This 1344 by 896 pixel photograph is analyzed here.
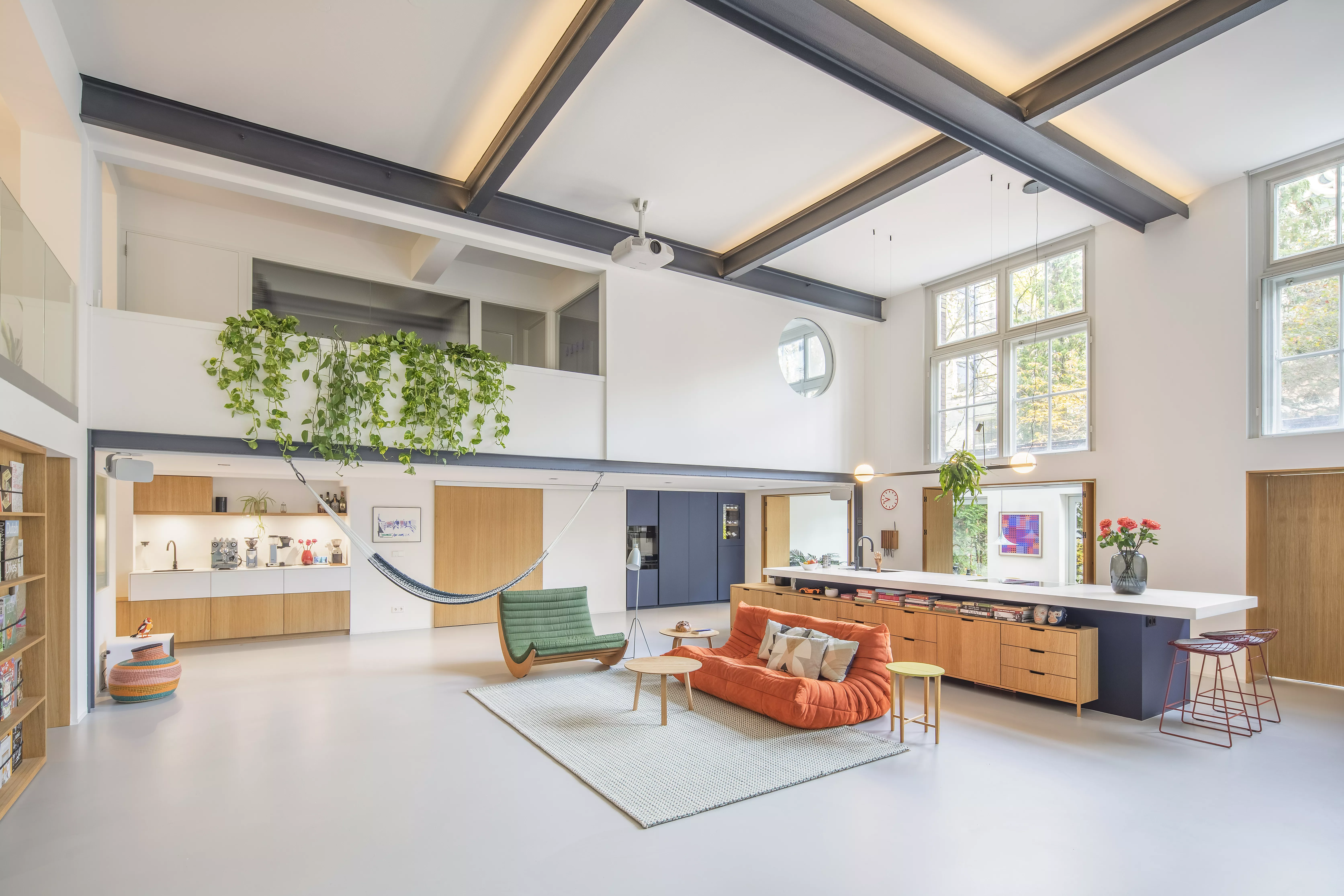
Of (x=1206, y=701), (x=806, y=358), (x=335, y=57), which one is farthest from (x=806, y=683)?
(x=806, y=358)

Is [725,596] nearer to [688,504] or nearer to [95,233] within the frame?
[688,504]

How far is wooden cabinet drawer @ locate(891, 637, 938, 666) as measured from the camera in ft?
19.5

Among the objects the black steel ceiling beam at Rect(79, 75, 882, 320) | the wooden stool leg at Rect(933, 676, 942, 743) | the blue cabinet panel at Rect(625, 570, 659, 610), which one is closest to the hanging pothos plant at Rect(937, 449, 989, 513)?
the wooden stool leg at Rect(933, 676, 942, 743)

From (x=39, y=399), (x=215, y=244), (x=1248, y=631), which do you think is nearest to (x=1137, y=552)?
(x=1248, y=631)

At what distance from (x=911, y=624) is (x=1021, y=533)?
414 cm

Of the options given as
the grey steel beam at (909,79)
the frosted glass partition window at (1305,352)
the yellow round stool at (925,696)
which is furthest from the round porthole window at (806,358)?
the yellow round stool at (925,696)

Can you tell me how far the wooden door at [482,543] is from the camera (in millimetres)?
8812

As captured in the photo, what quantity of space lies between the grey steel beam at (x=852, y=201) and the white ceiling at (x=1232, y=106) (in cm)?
79

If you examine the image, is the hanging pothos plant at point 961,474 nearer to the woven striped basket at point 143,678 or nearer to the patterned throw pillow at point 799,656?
the patterned throw pillow at point 799,656

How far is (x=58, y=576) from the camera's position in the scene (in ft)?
15.2

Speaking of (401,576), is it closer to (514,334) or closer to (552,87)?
(514,334)

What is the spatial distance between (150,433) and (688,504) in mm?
7165

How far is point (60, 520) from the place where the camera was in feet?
15.3

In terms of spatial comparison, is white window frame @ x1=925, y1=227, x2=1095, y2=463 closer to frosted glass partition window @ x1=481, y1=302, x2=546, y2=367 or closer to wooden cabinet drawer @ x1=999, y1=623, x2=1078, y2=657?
wooden cabinet drawer @ x1=999, y1=623, x2=1078, y2=657
